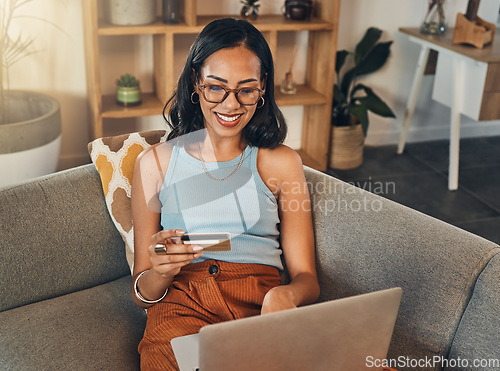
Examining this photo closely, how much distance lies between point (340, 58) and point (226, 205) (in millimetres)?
2057

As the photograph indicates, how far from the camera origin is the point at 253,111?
1.28 m

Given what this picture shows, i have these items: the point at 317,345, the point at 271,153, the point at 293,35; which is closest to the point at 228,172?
the point at 271,153

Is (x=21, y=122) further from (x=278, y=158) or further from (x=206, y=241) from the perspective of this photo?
(x=206, y=241)

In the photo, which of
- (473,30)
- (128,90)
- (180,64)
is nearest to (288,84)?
(180,64)

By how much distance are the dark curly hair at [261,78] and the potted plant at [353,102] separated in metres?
1.79

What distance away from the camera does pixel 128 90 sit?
9.00 ft

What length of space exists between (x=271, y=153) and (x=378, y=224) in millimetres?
302

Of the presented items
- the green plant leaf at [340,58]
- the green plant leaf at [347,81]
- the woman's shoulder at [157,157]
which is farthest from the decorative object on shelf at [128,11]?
the woman's shoulder at [157,157]

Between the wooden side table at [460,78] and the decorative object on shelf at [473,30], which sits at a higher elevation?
the decorative object on shelf at [473,30]

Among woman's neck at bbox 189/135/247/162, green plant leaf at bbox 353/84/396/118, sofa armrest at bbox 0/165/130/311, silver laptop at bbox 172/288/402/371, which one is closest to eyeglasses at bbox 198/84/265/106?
woman's neck at bbox 189/135/247/162

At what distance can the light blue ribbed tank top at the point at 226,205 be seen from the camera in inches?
51.9

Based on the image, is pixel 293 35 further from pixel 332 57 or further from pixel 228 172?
pixel 228 172

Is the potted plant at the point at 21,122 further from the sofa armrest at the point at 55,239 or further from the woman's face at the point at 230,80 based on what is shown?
the woman's face at the point at 230,80

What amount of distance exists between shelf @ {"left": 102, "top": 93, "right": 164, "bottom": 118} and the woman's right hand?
173cm
